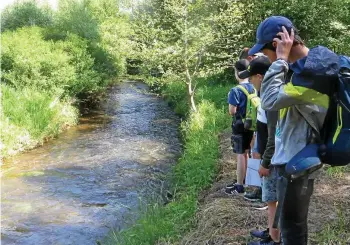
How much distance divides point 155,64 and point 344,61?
917cm

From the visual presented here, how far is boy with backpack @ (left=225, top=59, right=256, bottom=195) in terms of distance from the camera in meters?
4.52

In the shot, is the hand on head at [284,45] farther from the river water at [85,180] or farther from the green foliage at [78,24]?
the green foliage at [78,24]

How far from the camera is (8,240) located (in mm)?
5176

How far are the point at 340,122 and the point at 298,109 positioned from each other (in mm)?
241

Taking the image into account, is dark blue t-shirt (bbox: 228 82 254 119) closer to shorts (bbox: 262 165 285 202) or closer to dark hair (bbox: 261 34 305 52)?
shorts (bbox: 262 165 285 202)

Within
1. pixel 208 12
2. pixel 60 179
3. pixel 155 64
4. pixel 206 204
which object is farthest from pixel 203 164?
pixel 208 12

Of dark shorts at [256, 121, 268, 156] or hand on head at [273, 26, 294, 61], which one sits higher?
hand on head at [273, 26, 294, 61]

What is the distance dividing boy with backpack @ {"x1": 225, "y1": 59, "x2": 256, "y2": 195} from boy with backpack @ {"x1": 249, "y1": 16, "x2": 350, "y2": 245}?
2.06 meters

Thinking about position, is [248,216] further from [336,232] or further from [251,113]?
[251,113]

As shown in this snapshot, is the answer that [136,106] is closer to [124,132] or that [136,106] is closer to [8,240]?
[124,132]

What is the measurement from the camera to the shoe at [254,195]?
4.43 metres

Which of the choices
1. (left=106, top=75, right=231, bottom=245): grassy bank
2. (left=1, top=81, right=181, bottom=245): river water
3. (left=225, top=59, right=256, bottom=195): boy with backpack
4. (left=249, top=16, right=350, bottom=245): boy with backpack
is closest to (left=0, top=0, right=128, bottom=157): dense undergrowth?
(left=1, top=81, right=181, bottom=245): river water

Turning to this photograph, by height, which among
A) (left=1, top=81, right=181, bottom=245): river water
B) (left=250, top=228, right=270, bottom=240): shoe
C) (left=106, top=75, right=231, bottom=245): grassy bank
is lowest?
(left=1, top=81, right=181, bottom=245): river water

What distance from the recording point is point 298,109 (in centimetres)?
215
